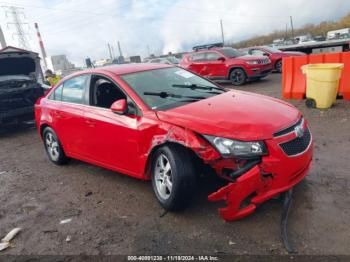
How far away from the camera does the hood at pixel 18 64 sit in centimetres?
1031

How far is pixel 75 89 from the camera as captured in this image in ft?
16.9

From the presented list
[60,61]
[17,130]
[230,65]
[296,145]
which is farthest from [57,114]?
[60,61]

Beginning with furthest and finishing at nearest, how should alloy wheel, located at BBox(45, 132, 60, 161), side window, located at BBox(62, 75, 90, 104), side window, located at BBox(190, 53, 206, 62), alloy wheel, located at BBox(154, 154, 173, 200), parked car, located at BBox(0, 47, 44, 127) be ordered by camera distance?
side window, located at BBox(190, 53, 206, 62) < parked car, located at BBox(0, 47, 44, 127) < alloy wheel, located at BBox(45, 132, 60, 161) < side window, located at BBox(62, 75, 90, 104) < alloy wheel, located at BBox(154, 154, 173, 200)

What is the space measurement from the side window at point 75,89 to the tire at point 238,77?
31.1 feet

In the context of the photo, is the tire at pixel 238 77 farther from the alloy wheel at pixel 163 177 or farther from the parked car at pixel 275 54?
the alloy wheel at pixel 163 177

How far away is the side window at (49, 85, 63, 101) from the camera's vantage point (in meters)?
5.55

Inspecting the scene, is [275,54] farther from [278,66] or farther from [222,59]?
[222,59]

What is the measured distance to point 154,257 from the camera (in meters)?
3.01

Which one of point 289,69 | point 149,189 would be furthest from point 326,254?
point 289,69

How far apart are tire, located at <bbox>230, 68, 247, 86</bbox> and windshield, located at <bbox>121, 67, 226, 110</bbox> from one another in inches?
357

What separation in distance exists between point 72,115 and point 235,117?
264cm

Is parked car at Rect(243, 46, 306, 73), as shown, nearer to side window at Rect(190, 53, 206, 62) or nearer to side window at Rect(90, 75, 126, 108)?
side window at Rect(190, 53, 206, 62)

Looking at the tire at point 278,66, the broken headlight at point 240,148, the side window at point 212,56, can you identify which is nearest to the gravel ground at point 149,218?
the broken headlight at point 240,148

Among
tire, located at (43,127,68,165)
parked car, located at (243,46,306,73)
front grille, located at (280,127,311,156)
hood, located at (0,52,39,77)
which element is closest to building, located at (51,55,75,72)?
parked car, located at (243,46,306,73)
